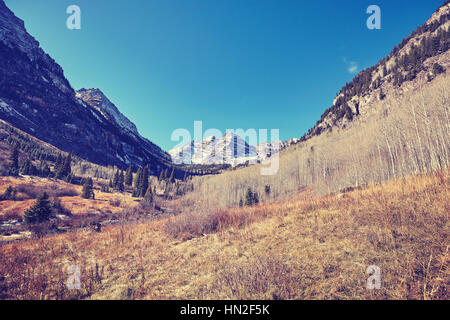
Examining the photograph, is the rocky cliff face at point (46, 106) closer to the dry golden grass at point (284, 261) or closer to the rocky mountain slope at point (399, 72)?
the dry golden grass at point (284, 261)

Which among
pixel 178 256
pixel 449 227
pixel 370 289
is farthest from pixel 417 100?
pixel 178 256

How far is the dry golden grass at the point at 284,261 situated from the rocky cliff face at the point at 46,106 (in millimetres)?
166456

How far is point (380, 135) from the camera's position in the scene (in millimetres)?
31078

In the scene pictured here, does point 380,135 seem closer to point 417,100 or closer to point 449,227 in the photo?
point 417,100

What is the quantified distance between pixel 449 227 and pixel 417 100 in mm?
27309

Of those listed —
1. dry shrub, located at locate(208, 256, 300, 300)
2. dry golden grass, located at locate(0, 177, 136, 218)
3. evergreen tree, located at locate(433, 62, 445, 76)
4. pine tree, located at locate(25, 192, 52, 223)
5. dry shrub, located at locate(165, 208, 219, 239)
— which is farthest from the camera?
evergreen tree, located at locate(433, 62, 445, 76)

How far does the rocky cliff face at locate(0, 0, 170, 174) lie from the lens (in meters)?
130

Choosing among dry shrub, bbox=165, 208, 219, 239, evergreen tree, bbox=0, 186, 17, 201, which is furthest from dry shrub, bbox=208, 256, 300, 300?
evergreen tree, bbox=0, 186, 17, 201

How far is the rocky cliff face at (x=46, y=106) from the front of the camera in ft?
428

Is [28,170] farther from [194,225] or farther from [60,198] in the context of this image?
[194,225]

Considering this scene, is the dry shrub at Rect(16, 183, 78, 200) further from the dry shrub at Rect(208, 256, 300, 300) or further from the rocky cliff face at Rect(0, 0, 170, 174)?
the rocky cliff face at Rect(0, 0, 170, 174)

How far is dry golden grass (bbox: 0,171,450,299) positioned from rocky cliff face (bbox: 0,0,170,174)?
16646cm

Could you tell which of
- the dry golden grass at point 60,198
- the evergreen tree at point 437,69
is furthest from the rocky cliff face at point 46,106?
the evergreen tree at point 437,69

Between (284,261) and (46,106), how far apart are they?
689 ft
